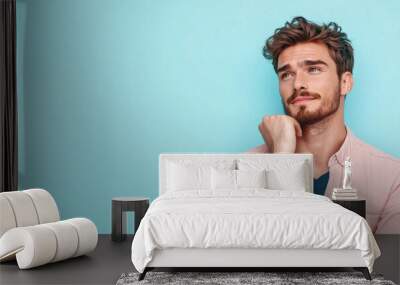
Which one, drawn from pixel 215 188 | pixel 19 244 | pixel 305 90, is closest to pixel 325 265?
pixel 215 188

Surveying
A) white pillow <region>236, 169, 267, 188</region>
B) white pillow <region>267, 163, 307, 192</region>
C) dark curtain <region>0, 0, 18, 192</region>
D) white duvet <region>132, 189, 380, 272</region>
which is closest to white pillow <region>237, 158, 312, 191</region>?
white pillow <region>267, 163, 307, 192</region>

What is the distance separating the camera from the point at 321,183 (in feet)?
24.0

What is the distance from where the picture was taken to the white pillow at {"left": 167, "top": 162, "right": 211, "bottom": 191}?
6.51 meters

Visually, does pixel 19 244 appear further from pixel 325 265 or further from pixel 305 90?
pixel 305 90

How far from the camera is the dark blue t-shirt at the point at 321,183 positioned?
732cm

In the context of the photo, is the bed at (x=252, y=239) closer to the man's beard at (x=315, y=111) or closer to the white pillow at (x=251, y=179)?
the white pillow at (x=251, y=179)

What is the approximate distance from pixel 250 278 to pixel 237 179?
1753 millimetres

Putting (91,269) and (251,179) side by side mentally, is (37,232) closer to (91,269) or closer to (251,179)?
(91,269)

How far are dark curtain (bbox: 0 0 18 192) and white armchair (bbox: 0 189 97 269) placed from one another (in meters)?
1.09

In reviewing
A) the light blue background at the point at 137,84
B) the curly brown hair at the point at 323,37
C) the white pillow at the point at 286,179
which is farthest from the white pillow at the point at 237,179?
the curly brown hair at the point at 323,37

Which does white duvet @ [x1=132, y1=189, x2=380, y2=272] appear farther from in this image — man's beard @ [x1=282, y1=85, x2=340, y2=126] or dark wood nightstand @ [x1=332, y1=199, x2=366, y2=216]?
man's beard @ [x1=282, y1=85, x2=340, y2=126]

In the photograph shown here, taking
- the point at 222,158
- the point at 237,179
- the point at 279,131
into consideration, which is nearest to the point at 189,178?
the point at 237,179

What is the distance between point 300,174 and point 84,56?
9.09ft

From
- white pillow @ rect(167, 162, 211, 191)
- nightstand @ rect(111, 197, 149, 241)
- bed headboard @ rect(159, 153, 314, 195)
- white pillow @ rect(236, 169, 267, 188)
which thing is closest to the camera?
white pillow @ rect(236, 169, 267, 188)
